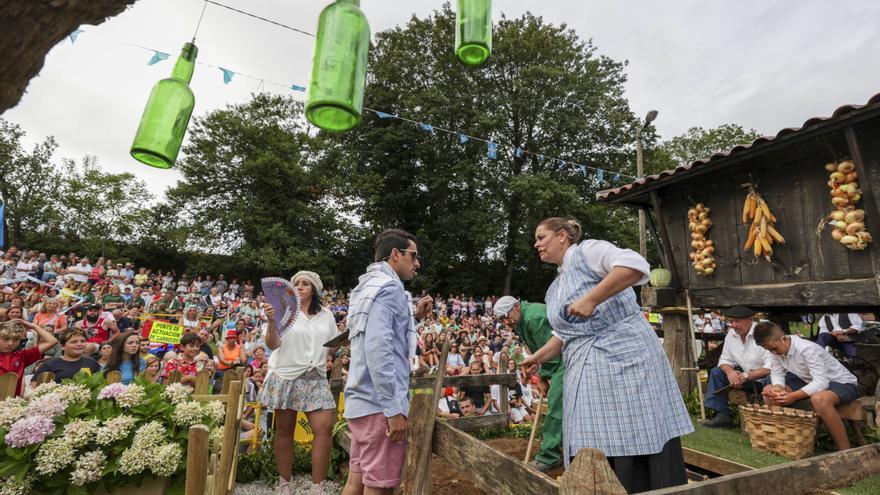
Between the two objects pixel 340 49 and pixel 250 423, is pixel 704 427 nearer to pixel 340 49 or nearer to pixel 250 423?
pixel 250 423

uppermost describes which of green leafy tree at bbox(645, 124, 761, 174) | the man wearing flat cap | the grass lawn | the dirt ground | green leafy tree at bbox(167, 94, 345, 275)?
green leafy tree at bbox(645, 124, 761, 174)

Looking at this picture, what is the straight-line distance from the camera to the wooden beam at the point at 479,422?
5289 mm

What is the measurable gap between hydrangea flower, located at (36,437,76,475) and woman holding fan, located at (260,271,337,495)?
158 cm

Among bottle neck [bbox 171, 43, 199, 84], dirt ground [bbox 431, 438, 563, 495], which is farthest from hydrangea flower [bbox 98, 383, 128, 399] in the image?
dirt ground [bbox 431, 438, 563, 495]

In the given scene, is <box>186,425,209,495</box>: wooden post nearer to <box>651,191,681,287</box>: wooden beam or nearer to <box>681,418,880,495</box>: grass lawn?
<box>681,418,880,495</box>: grass lawn

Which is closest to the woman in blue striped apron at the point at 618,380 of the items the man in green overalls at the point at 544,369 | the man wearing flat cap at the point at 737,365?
the man in green overalls at the point at 544,369

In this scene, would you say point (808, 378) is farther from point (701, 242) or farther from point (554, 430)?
point (554, 430)

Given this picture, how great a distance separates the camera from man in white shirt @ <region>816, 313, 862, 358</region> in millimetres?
8352

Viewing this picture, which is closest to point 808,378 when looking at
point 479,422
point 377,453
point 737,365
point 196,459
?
point 737,365

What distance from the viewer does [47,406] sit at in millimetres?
2293

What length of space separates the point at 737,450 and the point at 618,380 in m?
4.32

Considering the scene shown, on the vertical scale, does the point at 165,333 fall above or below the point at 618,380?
above

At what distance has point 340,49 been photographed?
98cm

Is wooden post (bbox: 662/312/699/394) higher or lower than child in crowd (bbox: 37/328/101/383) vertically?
higher
